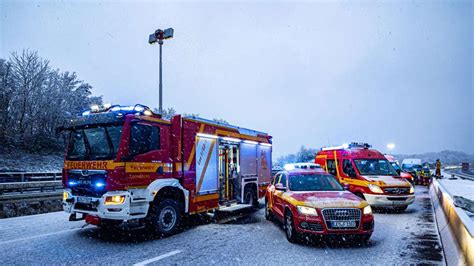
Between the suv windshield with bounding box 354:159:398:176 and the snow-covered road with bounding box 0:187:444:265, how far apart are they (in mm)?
3071

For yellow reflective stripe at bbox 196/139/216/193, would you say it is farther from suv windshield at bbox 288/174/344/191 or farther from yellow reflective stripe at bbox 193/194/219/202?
suv windshield at bbox 288/174/344/191

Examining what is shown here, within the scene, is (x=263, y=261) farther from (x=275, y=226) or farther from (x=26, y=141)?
(x=26, y=141)

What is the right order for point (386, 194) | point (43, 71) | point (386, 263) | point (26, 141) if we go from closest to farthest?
point (386, 263), point (386, 194), point (26, 141), point (43, 71)

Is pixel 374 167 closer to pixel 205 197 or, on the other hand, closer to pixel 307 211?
pixel 307 211

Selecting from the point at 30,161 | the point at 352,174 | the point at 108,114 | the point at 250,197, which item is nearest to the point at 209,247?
the point at 108,114

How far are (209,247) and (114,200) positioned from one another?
226cm

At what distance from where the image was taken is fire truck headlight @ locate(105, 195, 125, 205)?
6355mm

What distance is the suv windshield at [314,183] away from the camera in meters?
7.62

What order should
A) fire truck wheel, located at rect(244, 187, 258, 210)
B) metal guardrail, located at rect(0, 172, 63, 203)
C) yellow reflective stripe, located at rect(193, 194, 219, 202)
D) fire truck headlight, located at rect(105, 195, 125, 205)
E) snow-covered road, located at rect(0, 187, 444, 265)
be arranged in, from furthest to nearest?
metal guardrail, located at rect(0, 172, 63, 203), fire truck wheel, located at rect(244, 187, 258, 210), yellow reflective stripe, located at rect(193, 194, 219, 202), fire truck headlight, located at rect(105, 195, 125, 205), snow-covered road, located at rect(0, 187, 444, 265)

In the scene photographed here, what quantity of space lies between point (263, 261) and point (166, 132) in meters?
4.02

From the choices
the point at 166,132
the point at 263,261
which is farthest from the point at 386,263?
the point at 166,132

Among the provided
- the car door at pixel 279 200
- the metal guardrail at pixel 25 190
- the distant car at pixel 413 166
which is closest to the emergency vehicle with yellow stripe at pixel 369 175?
the car door at pixel 279 200

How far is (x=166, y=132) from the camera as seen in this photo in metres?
7.68

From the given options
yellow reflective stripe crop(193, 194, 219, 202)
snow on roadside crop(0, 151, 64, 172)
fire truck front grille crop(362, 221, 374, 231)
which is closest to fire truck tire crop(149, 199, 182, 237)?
yellow reflective stripe crop(193, 194, 219, 202)
